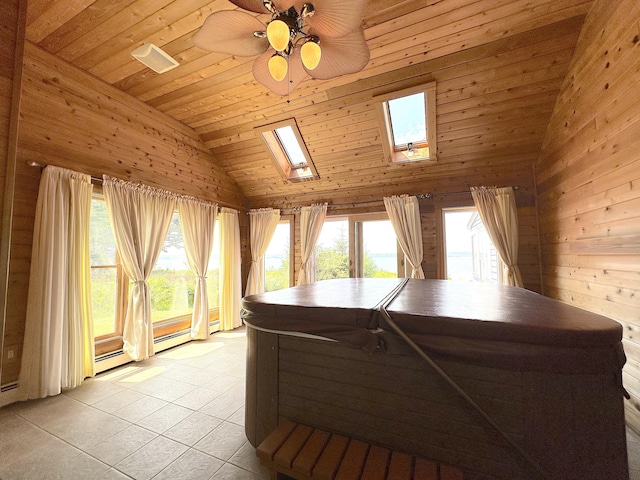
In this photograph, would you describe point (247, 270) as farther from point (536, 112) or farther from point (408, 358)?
point (536, 112)

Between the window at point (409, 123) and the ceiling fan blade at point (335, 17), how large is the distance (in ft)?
5.66

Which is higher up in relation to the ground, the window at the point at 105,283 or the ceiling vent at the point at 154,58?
the ceiling vent at the point at 154,58

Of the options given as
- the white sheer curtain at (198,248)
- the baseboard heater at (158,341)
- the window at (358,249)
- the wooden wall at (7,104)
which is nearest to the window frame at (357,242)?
the window at (358,249)

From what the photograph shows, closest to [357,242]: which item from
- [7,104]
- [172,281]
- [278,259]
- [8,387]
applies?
[278,259]

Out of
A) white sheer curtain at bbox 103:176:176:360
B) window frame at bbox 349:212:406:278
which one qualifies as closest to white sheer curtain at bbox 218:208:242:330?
white sheer curtain at bbox 103:176:176:360

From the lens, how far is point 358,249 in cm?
450

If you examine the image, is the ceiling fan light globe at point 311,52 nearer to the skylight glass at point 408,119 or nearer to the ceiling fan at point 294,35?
the ceiling fan at point 294,35

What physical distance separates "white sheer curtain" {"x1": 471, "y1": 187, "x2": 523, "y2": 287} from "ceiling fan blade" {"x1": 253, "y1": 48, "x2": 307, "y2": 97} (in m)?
2.96

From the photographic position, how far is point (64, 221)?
2492 mm

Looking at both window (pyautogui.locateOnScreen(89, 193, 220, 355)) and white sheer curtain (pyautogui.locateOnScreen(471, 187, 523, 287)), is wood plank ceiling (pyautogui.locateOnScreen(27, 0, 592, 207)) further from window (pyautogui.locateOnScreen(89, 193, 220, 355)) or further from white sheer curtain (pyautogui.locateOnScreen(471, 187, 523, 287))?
window (pyautogui.locateOnScreen(89, 193, 220, 355))

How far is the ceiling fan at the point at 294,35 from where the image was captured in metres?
1.31

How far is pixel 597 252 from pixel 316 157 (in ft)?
10.7

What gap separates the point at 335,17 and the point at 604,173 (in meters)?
2.39

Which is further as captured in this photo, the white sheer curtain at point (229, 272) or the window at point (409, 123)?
the white sheer curtain at point (229, 272)
